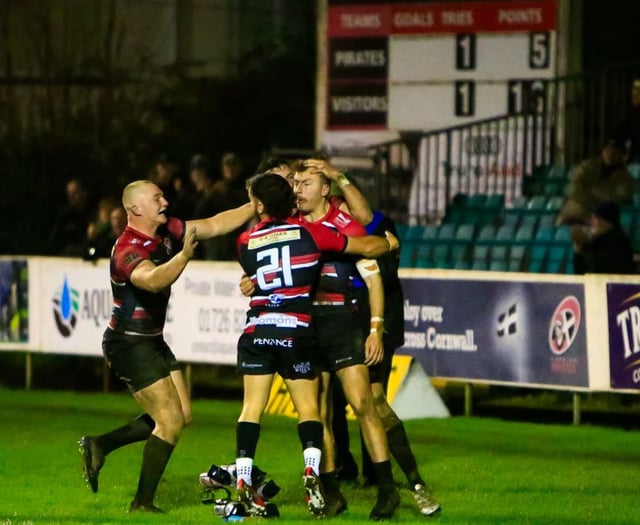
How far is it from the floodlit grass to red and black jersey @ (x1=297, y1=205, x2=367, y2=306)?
1.33 metres

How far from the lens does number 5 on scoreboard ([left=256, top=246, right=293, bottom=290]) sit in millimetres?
10383

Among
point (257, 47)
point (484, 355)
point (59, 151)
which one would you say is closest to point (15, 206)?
point (59, 151)

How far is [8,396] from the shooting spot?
19516 mm

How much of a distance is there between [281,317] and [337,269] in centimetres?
70

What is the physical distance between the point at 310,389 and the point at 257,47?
20.7 metres

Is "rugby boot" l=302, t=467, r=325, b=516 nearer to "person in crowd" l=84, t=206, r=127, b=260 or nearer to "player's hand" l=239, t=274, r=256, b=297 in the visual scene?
"player's hand" l=239, t=274, r=256, b=297

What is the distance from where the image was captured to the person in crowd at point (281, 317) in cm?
1039

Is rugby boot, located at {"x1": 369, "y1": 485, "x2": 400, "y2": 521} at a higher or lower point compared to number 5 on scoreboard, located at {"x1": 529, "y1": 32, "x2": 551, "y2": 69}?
lower

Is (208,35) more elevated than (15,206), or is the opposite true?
(208,35)

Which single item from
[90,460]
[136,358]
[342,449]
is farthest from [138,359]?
[342,449]

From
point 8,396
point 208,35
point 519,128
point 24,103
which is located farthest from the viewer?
point 208,35

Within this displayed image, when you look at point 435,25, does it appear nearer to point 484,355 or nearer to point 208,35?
point 484,355

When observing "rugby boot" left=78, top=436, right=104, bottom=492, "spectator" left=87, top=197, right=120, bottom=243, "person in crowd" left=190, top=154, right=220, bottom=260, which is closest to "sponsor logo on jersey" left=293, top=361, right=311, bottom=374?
"rugby boot" left=78, top=436, right=104, bottom=492

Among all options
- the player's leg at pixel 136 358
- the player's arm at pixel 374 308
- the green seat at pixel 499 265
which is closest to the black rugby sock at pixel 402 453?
the player's arm at pixel 374 308
